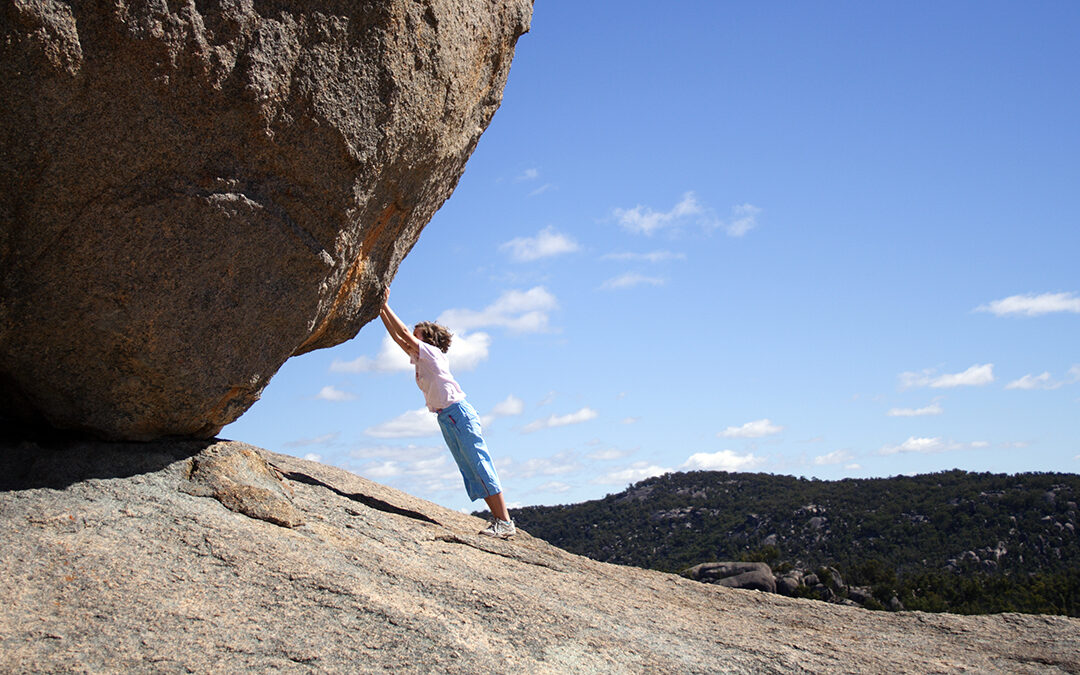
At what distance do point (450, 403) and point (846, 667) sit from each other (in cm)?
325

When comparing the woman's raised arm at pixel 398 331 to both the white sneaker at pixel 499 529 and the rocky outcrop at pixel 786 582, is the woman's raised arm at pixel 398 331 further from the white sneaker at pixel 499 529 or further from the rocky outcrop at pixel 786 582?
the rocky outcrop at pixel 786 582

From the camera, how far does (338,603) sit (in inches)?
168

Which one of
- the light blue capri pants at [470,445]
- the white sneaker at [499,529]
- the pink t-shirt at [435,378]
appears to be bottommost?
the white sneaker at [499,529]

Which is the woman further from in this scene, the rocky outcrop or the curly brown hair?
the rocky outcrop

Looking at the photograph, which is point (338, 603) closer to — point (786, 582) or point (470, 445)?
point (470, 445)

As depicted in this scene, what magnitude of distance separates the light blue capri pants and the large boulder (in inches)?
58.1

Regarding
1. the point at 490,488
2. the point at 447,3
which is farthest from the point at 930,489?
the point at 447,3

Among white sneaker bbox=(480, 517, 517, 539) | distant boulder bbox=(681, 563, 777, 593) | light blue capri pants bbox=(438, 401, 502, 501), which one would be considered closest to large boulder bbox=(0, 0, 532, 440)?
light blue capri pants bbox=(438, 401, 502, 501)

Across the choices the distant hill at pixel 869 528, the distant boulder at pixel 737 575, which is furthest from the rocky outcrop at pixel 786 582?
A: the distant hill at pixel 869 528

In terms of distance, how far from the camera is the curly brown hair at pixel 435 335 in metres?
6.70

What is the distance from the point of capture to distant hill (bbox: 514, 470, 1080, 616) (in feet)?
61.1

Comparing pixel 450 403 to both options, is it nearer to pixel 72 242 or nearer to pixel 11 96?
pixel 72 242

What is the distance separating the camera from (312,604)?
13.9ft

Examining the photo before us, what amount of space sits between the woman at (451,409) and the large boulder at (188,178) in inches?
42.9
